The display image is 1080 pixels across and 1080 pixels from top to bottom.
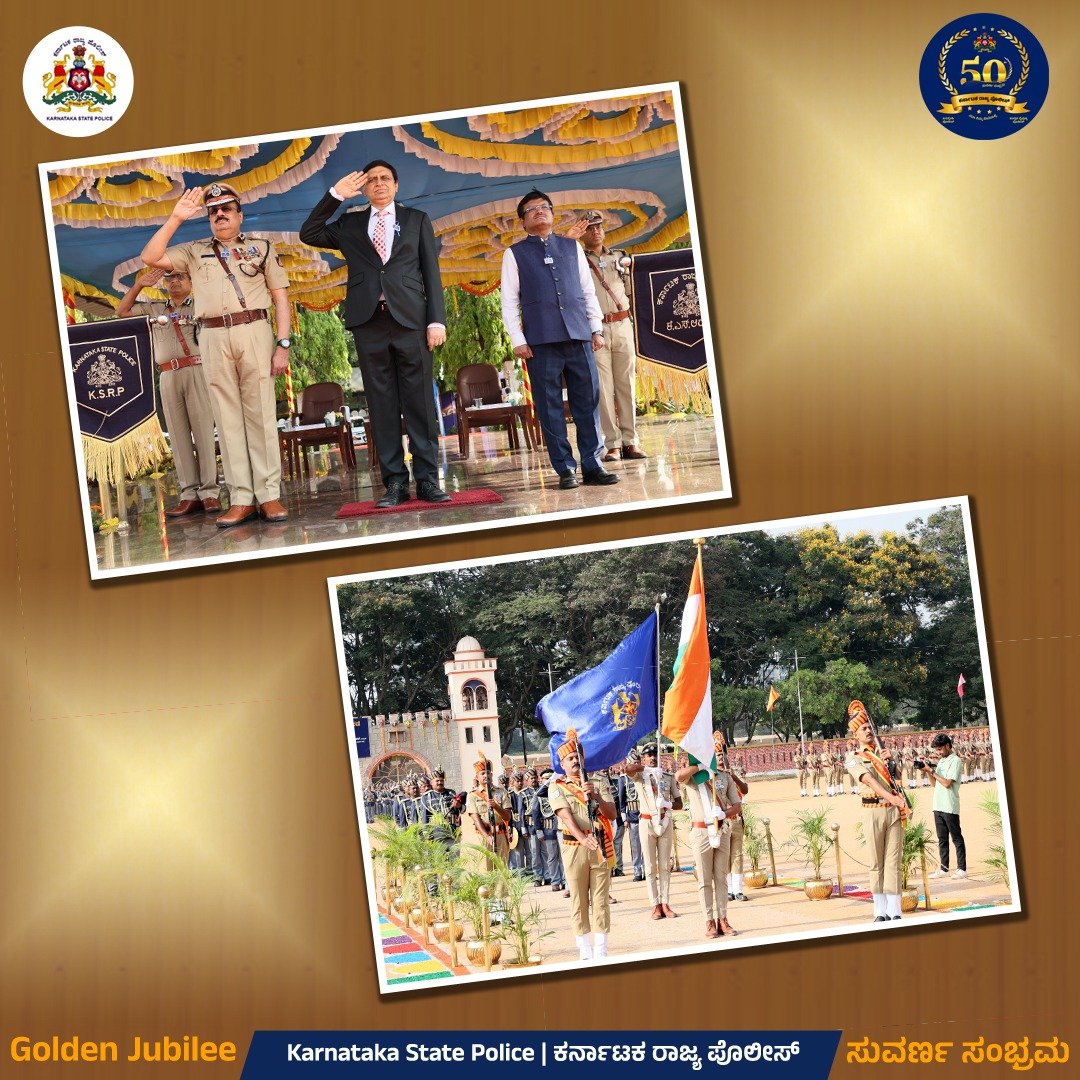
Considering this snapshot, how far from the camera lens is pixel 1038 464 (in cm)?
589

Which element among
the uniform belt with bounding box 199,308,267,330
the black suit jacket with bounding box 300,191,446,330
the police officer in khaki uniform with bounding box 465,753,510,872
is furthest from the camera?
the uniform belt with bounding box 199,308,267,330

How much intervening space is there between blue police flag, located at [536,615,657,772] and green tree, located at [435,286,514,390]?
138 centimetres

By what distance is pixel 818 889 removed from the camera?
578 cm

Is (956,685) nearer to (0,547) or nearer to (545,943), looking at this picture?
(545,943)

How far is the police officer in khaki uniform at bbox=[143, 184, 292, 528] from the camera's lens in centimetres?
584

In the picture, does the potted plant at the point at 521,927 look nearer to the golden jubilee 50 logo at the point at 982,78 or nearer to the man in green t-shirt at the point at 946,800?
the man in green t-shirt at the point at 946,800

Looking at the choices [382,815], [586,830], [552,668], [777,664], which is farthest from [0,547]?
[777,664]

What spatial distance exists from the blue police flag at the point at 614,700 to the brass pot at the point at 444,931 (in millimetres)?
776

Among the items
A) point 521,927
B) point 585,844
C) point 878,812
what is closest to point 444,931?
point 521,927

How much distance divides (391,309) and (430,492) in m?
Answer: 0.80

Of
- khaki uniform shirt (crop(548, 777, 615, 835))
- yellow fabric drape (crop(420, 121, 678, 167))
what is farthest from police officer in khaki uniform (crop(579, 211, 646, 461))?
khaki uniform shirt (crop(548, 777, 615, 835))

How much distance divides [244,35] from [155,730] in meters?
2.95

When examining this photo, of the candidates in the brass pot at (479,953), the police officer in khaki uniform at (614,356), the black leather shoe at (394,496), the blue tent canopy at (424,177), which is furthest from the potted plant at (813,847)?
the blue tent canopy at (424,177)

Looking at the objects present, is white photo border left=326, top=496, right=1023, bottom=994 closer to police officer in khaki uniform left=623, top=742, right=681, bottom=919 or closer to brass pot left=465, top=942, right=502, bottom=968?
brass pot left=465, top=942, right=502, bottom=968
